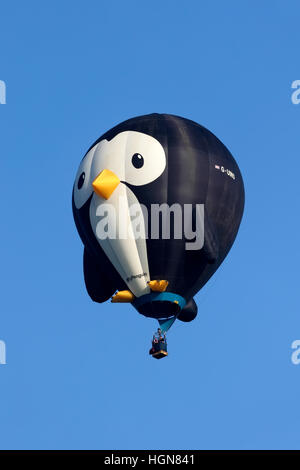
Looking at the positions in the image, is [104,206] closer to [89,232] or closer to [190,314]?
[89,232]

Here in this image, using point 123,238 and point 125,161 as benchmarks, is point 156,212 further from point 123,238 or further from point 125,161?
point 125,161

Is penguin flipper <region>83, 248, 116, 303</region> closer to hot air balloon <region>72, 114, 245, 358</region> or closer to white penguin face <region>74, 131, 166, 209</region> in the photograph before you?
hot air balloon <region>72, 114, 245, 358</region>

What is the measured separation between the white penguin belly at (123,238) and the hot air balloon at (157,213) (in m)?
0.03

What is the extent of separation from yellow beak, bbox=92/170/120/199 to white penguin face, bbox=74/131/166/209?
0.59 feet

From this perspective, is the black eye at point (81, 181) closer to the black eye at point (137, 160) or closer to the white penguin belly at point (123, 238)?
the white penguin belly at point (123, 238)

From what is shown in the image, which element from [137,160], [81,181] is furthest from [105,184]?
[81,181]

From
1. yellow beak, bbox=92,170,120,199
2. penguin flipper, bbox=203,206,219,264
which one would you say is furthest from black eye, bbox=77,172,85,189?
penguin flipper, bbox=203,206,219,264

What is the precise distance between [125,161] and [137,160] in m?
0.32

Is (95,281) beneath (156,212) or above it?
beneath

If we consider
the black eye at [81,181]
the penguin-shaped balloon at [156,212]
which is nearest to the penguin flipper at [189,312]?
the penguin-shaped balloon at [156,212]

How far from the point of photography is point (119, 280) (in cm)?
5031

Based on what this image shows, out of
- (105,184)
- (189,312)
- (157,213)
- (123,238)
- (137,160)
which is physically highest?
(137,160)

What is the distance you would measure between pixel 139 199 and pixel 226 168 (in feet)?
9.05

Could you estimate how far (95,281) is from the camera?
5159 centimetres
